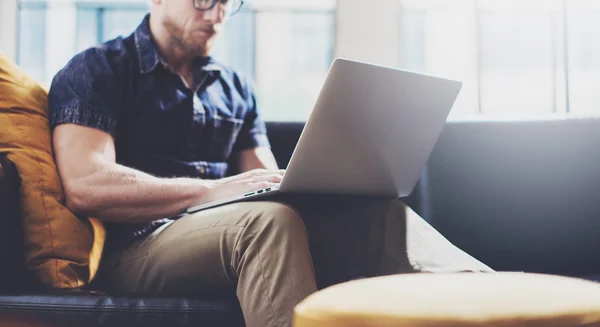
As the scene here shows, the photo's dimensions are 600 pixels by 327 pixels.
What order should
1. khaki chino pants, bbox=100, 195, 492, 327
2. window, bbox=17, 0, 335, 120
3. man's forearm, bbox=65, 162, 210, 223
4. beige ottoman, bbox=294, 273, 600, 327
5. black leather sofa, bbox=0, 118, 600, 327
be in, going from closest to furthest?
beige ottoman, bbox=294, 273, 600, 327, khaki chino pants, bbox=100, 195, 492, 327, man's forearm, bbox=65, 162, 210, 223, black leather sofa, bbox=0, 118, 600, 327, window, bbox=17, 0, 335, 120

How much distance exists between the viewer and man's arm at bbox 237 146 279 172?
1646mm

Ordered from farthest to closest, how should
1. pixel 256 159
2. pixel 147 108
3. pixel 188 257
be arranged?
1. pixel 256 159
2. pixel 147 108
3. pixel 188 257

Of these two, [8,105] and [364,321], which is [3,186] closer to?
[8,105]

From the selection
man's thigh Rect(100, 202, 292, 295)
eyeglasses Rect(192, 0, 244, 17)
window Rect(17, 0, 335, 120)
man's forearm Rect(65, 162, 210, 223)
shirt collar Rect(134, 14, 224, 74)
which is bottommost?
man's thigh Rect(100, 202, 292, 295)

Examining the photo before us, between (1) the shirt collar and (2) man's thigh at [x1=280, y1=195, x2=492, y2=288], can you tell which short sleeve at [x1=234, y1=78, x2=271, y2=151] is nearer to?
(1) the shirt collar

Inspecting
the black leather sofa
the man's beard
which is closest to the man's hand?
the man's beard

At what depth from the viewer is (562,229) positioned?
1586 millimetres

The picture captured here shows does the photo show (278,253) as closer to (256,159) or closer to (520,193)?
(256,159)

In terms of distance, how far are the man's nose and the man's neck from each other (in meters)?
0.09

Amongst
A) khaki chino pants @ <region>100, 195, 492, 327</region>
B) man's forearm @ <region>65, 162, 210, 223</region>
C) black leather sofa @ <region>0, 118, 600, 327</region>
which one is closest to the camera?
khaki chino pants @ <region>100, 195, 492, 327</region>

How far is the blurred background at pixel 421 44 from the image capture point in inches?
102

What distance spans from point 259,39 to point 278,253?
5.52 feet

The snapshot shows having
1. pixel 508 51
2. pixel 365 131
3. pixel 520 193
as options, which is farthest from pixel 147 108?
pixel 508 51

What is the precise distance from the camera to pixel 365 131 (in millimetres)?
1128
